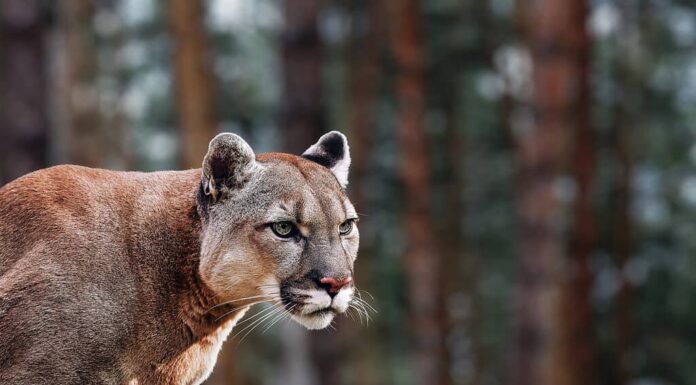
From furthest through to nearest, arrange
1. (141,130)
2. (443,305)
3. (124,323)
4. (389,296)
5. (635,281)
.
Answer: (141,130)
(389,296)
(635,281)
(443,305)
(124,323)

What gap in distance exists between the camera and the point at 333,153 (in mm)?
6582

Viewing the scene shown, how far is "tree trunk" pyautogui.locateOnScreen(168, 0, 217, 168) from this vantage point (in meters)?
16.4

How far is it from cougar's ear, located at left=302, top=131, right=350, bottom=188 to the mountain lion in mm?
270

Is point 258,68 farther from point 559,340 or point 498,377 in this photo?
point 559,340

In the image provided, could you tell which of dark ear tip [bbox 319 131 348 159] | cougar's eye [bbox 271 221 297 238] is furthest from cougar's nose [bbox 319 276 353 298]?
dark ear tip [bbox 319 131 348 159]

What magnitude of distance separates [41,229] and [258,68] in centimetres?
3337

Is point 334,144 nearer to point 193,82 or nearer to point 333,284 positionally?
point 333,284

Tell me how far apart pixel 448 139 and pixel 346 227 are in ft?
81.1

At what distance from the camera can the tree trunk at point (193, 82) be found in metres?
16.4

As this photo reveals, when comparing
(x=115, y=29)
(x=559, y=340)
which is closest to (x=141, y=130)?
(x=115, y=29)

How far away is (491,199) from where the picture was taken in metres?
37.8

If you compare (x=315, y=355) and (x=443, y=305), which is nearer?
(x=315, y=355)

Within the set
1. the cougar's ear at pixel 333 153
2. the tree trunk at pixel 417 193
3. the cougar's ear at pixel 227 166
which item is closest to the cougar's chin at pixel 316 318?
the cougar's ear at pixel 227 166

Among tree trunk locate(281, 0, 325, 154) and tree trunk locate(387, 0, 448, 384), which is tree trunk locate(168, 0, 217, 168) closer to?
tree trunk locate(281, 0, 325, 154)
